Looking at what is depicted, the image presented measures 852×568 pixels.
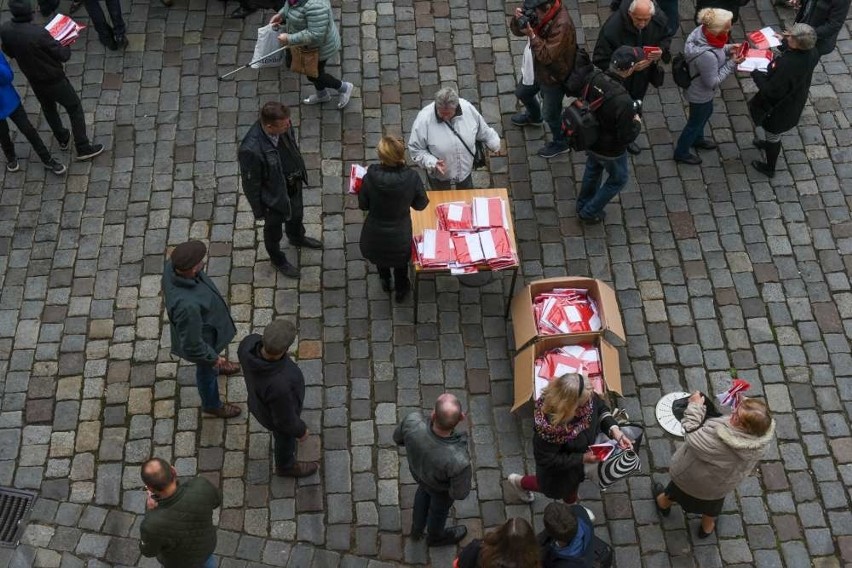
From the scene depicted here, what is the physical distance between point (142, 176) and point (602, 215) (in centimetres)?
463

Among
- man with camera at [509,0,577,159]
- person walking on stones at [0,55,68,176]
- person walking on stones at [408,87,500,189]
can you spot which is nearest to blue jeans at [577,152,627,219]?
man with camera at [509,0,577,159]

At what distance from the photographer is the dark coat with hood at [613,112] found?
8.20 meters

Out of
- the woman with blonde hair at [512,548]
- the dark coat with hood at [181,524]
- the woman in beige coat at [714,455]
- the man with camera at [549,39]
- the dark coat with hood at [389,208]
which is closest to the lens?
the woman with blonde hair at [512,548]

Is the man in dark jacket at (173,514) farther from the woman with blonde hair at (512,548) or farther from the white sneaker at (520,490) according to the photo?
the white sneaker at (520,490)

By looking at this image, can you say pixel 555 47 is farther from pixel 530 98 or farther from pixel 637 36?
pixel 530 98

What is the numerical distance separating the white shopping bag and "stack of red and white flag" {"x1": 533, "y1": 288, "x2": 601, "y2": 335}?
3.99 metres

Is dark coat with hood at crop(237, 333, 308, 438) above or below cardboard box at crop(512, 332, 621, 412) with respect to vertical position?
above

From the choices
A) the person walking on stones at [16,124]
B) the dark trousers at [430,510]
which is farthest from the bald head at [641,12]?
the person walking on stones at [16,124]

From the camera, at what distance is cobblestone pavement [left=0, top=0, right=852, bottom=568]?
Result: 297 inches

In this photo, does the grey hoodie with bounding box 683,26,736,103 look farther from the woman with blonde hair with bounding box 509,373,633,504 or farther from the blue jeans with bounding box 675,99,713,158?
the woman with blonde hair with bounding box 509,373,633,504

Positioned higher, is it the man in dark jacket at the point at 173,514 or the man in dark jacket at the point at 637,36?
the man in dark jacket at the point at 637,36

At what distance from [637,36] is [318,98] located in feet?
11.2

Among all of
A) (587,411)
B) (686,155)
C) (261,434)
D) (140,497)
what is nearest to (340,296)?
(261,434)

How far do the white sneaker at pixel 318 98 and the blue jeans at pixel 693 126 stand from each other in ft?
12.2
